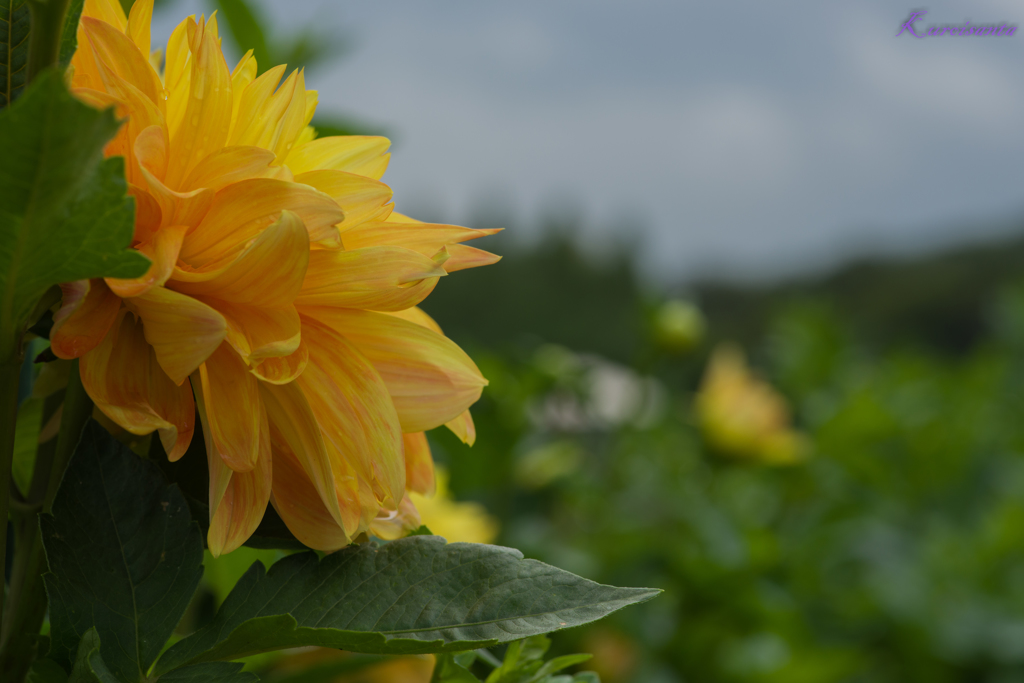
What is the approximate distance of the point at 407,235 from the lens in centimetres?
24

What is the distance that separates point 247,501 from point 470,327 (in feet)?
16.5

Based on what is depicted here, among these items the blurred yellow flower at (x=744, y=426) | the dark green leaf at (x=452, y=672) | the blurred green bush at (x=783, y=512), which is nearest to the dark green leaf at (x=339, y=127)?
the dark green leaf at (x=452, y=672)

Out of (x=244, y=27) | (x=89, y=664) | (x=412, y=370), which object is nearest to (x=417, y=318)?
(x=412, y=370)

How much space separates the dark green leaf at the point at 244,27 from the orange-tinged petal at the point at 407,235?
15.2 inches

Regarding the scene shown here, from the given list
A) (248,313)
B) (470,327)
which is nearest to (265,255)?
(248,313)

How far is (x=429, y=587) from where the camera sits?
0.22m

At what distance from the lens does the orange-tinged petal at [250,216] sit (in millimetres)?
210

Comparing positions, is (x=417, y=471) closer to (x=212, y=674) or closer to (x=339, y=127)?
(x=212, y=674)

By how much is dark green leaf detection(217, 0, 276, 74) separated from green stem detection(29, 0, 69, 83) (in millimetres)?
399

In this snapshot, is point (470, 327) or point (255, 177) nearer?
point (255, 177)

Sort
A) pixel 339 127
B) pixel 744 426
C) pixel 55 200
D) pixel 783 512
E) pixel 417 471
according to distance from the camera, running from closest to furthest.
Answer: pixel 55 200, pixel 417 471, pixel 339 127, pixel 744 426, pixel 783 512

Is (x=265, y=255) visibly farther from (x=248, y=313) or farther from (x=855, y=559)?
(x=855, y=559)

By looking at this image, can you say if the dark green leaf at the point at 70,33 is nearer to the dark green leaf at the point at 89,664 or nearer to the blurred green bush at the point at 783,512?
the dark green leaf at the point at 89,664

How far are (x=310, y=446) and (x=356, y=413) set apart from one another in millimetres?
15
